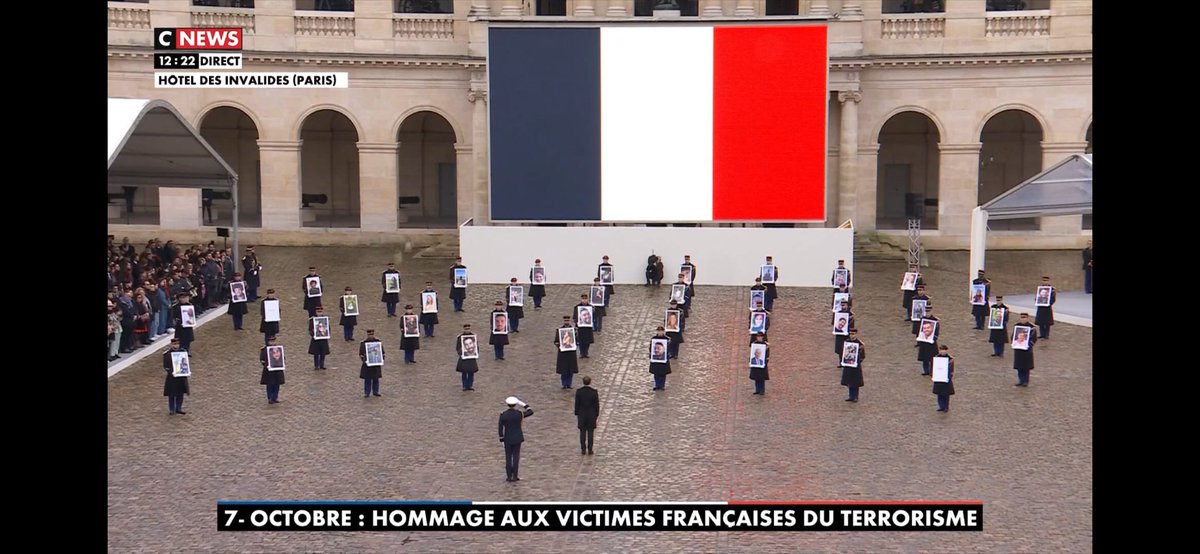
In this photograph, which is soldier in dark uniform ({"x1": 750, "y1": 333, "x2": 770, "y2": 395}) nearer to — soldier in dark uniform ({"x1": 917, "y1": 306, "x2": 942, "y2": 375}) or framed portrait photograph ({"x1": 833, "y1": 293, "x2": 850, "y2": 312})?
soldier in dark uniform ({"x1": 917, "y1": 306, "x2": 942, "y2": 375})

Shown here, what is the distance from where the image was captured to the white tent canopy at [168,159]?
104ft

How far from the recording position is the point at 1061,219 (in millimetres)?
45250

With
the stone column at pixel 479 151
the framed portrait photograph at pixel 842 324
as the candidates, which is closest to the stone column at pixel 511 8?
the stone column at pixel 479 151

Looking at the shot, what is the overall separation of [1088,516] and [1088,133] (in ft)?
108

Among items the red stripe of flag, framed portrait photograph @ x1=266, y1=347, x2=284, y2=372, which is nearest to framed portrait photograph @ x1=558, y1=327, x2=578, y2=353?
framed portrait photograph @ x1=266, y1=347, x2=284, y2=372

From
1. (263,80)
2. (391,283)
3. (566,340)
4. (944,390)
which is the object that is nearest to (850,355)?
(944,390)

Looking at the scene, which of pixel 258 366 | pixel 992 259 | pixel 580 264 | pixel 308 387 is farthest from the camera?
pixel 992 259

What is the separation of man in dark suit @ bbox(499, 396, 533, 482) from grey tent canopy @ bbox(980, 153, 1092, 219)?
1865 cm

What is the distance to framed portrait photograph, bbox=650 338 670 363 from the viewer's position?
24500 millimetres

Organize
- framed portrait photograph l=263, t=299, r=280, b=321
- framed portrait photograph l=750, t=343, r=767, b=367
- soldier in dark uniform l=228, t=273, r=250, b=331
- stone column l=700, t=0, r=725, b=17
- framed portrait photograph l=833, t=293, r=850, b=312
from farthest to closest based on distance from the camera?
stone column l=700, t=0, r=725, b=17 < soldier in dark uniform l=228, t=273, r=250, b=331 < framed portrait photograph l=833, t=293, r=850, b=312 < framed portrait photograph l=263, t=299, r=280, b=321 < framed portrait photograph l=750, t=343, r=767, b=367

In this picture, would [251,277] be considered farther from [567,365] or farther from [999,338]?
[999,338]

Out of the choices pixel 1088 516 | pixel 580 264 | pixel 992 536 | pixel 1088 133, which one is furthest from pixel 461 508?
Answer: pixel 1088 133
